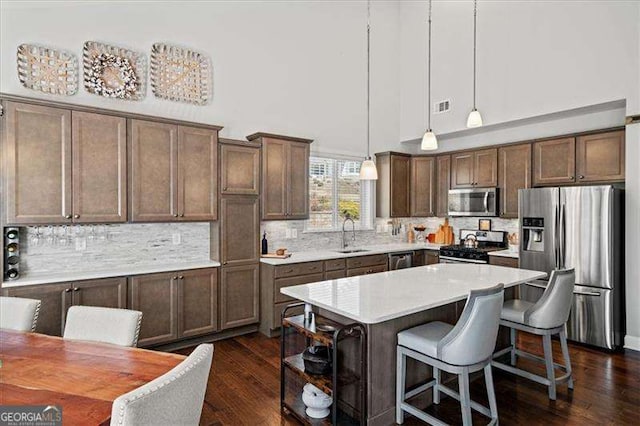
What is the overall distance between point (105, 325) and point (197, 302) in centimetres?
191

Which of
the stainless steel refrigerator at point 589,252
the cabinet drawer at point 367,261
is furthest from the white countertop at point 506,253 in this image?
the cabinet drawer at point 367,261

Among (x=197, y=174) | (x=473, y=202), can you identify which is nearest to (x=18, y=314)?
(x=197, y=174)

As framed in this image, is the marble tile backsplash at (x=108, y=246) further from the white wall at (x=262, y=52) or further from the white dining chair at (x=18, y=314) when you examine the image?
the white dining chair at (x=18, y=314)

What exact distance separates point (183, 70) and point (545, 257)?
483cm

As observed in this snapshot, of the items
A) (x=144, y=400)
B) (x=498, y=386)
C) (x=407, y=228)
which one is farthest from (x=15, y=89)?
(x=407, y=228)

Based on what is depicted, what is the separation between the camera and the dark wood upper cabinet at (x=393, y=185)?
6.10 meters

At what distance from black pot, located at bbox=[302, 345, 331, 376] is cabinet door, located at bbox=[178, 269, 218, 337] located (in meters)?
1.91

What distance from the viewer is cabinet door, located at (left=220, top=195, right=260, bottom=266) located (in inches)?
169

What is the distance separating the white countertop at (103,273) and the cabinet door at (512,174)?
405 cm

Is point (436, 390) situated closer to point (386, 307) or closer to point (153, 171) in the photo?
point (386, 307)

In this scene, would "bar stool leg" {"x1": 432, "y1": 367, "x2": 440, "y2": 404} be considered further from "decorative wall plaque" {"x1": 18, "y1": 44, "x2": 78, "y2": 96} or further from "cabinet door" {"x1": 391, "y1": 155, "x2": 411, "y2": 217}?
"decorative wall plaque" {"x1": 18, "y1": 44, "x2": 78, "y2": 96}

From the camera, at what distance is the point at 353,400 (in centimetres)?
257

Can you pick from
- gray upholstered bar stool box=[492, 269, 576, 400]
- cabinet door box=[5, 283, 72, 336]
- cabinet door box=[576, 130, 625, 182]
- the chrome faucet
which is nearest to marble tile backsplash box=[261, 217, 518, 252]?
the chrome faucet

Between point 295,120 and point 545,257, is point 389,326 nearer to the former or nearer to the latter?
point 545,257
